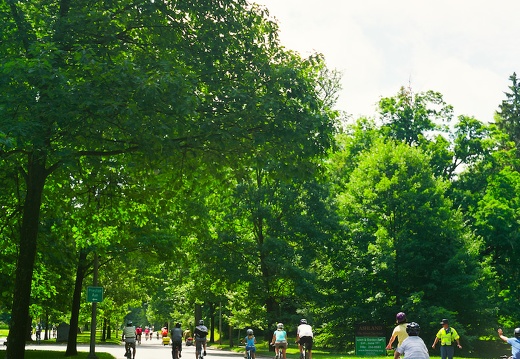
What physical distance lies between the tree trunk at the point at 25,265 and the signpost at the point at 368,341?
562 inches

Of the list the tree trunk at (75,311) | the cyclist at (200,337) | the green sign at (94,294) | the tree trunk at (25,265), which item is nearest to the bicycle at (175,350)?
the cyclist at (200,337)

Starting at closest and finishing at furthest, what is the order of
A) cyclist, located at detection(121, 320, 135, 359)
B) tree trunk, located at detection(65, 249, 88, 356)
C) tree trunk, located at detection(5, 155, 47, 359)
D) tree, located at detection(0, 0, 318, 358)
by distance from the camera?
tree, located at detection(0, 0, 318, 358) → tree trunk, located at detection(5, 155, 47, 359) → cyclist, located at detection(121, 320, 135, 359) → tree trunk, located at detection(65, 249, 88, 356)

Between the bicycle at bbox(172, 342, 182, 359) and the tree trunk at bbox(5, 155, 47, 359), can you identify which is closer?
→ the tree trunk at bbox(5, 155, 47, 359)

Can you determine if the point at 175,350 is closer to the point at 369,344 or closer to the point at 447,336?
the point at 369,344

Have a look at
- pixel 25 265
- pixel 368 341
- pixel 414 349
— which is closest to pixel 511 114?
pixel 368 341

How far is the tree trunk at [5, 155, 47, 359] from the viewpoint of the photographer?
1788cm

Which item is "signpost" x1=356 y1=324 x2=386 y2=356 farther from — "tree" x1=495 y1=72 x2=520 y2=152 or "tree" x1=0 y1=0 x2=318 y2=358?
"tree" x1=495 y1=72 x2=520 y2=152

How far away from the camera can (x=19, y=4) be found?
1752 cm

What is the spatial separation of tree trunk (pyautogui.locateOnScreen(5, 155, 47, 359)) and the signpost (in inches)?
562

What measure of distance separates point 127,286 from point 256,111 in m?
48.0

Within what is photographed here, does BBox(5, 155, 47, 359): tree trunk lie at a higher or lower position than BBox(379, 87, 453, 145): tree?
lower

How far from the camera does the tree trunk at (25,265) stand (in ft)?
58.6

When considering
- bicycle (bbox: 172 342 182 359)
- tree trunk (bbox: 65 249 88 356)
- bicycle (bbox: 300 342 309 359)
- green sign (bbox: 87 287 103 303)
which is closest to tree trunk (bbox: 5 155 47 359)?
green sign (bbox: 87 287 103 303)

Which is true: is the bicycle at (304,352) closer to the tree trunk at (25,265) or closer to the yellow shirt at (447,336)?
the yellow shirt at (447,336)
